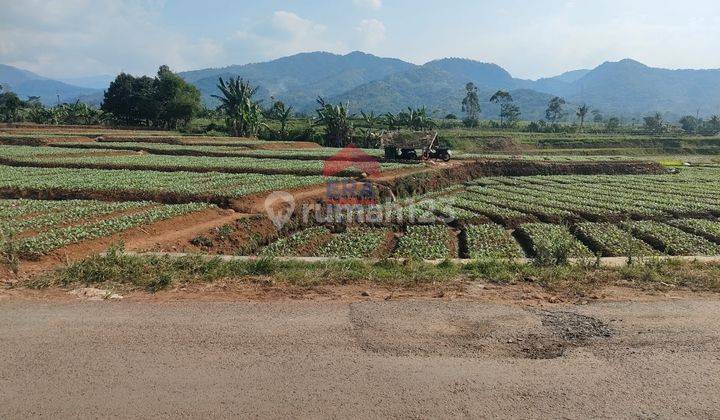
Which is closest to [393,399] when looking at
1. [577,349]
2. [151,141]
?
[577,349]

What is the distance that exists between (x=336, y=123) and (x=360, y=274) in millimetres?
57669

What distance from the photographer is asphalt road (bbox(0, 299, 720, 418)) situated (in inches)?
217

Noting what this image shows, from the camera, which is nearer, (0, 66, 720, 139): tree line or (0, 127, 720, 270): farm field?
(0, 127, 720, 270): farm field

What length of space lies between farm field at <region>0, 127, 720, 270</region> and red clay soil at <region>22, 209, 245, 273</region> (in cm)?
22

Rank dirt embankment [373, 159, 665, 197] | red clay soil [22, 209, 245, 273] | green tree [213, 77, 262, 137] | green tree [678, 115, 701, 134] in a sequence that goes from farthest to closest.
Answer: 1. green tree [678, 115, 701, 134]
2. green tree [213, 77, 262, 137]
3. dirt embankment [373, 159, 665, 197]
4. red clay soil [22, 209, 245, 273]

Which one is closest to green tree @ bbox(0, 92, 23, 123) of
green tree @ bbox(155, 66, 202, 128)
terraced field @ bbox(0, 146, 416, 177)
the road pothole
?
green tree @ bbox(155, 66, 202, 128)

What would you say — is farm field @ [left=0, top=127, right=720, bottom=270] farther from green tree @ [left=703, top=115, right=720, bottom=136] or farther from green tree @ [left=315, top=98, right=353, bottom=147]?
green tree @ [left=703, top=115, right=720, bottom=136]

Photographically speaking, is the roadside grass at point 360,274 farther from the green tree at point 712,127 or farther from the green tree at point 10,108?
the green tree at point 712,127

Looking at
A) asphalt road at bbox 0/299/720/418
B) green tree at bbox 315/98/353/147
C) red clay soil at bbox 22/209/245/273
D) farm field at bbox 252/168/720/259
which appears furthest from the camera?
green tree at bbox 315/98/353/147

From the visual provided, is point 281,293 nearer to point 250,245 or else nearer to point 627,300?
point 627,300

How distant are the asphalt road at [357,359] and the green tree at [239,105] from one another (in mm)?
58998

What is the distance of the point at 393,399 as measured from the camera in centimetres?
561

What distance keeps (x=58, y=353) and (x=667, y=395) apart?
798 centimetres

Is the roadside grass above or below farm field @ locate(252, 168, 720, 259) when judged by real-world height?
above
